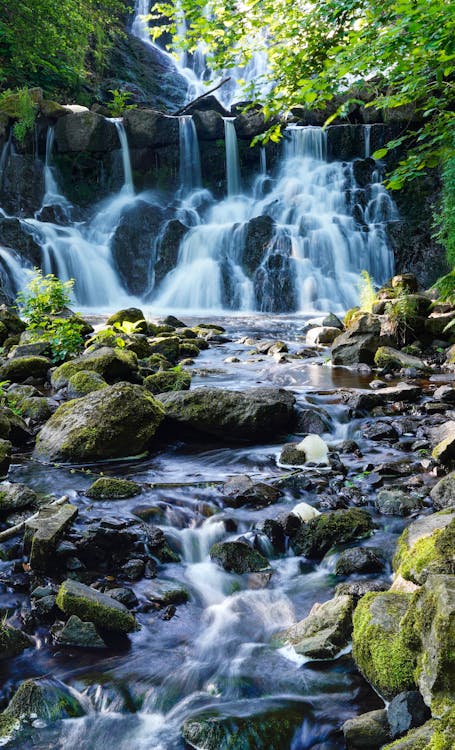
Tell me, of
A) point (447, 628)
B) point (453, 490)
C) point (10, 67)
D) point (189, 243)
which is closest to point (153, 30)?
point (453, 490)

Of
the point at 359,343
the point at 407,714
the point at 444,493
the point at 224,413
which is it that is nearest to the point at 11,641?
the point at 407,714

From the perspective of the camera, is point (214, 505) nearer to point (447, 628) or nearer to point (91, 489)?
point (91, 489)

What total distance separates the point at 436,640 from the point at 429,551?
88 centimetres

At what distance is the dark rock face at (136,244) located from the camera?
842 inches

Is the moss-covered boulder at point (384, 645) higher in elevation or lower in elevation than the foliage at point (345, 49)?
lower

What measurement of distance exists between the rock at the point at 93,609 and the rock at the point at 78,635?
2.1 inches

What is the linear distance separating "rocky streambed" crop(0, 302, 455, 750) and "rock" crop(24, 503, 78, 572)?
0.01 metres

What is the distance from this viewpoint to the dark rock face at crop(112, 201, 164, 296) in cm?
2139

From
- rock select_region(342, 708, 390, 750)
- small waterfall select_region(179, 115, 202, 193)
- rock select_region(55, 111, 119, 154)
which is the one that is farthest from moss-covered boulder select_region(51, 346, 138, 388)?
small waterfall select_region(179, 115, 202, 193)

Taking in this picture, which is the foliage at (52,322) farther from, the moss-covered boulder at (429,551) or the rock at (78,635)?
the moss-covered boulder at (429,551)

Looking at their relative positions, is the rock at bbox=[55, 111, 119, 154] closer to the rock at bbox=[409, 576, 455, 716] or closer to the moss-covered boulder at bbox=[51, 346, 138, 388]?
the moss-covered boulder at bbox=[51, 346, 138, 388]

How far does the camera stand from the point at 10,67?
24.8 metres

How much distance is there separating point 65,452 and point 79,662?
110 inches

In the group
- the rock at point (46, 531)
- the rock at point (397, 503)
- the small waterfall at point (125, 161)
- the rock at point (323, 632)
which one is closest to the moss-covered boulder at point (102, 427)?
the rock at point (46, 531)
